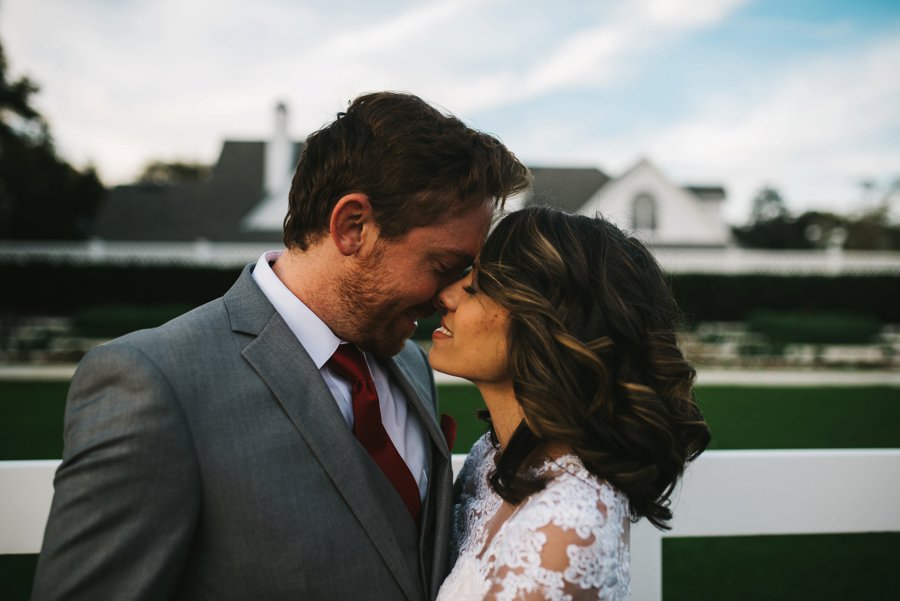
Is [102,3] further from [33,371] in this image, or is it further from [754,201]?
[754,201]

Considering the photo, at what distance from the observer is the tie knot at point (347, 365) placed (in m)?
1.97

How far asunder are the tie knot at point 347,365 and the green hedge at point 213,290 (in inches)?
781

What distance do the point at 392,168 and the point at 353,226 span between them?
22 centimetres

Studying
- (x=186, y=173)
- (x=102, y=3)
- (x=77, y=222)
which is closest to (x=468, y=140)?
(x=102, y=3)

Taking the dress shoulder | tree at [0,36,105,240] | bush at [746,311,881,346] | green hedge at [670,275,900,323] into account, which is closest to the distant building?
tree at [0,36,105,240]

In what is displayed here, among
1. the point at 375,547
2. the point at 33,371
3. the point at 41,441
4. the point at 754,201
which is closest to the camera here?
the point at 375,547

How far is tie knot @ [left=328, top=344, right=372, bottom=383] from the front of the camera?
1973 mm

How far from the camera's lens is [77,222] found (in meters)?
44.1

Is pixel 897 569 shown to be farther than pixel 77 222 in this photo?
No

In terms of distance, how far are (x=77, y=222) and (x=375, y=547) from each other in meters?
50.0

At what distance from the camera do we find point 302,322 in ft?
6.38

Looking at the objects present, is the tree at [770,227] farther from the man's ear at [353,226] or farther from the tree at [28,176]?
the man's ear at [353,226]

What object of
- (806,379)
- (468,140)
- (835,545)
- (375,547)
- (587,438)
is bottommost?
(806,379)

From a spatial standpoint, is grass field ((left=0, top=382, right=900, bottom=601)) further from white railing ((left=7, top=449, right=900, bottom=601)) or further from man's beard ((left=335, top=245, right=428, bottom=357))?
man's beard ((left=335, top=245, right=428, bottom=357))
